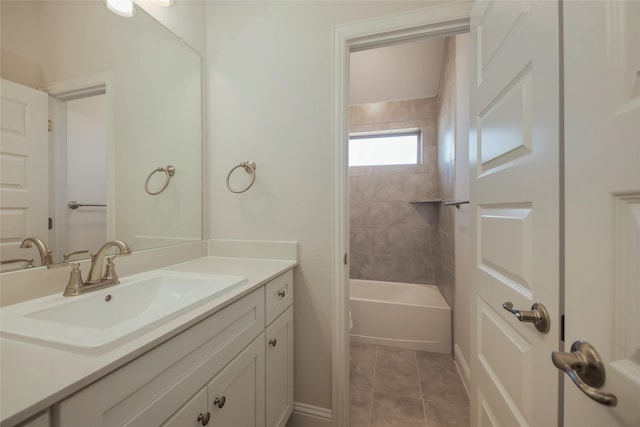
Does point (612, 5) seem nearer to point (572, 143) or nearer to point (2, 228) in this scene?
point (572, 143)

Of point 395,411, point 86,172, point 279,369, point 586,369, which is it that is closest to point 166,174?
point 86,172

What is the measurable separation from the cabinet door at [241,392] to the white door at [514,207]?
83cm

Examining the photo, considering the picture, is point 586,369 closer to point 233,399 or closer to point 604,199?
point 604,199

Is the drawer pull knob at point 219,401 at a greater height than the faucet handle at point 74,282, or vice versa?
the faucet handle at point 74,282

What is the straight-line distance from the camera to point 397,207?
2988 millimetres

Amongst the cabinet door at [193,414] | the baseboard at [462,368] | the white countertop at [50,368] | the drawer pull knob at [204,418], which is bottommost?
the baseboard at [462,368]

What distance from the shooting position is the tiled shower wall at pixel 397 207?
288 cm

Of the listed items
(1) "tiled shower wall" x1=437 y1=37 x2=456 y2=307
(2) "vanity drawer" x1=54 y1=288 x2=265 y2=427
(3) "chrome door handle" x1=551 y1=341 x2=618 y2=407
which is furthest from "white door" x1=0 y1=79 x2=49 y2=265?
(1) "tiled shower wall" x1=437 y1=37 x2=456 y2=307

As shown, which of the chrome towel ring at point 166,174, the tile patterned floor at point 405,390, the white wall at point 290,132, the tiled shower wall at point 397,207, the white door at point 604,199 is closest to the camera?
the white door at point 604,199

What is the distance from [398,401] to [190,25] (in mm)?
2595

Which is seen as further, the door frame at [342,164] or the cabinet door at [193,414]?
the door frame at [342,164]

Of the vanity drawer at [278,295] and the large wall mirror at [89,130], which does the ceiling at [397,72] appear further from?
the vanity drawer at [278,295]

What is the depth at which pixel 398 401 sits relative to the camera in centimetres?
158

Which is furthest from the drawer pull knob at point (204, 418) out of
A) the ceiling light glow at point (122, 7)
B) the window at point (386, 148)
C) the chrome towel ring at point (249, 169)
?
the window at point (386, 148)
